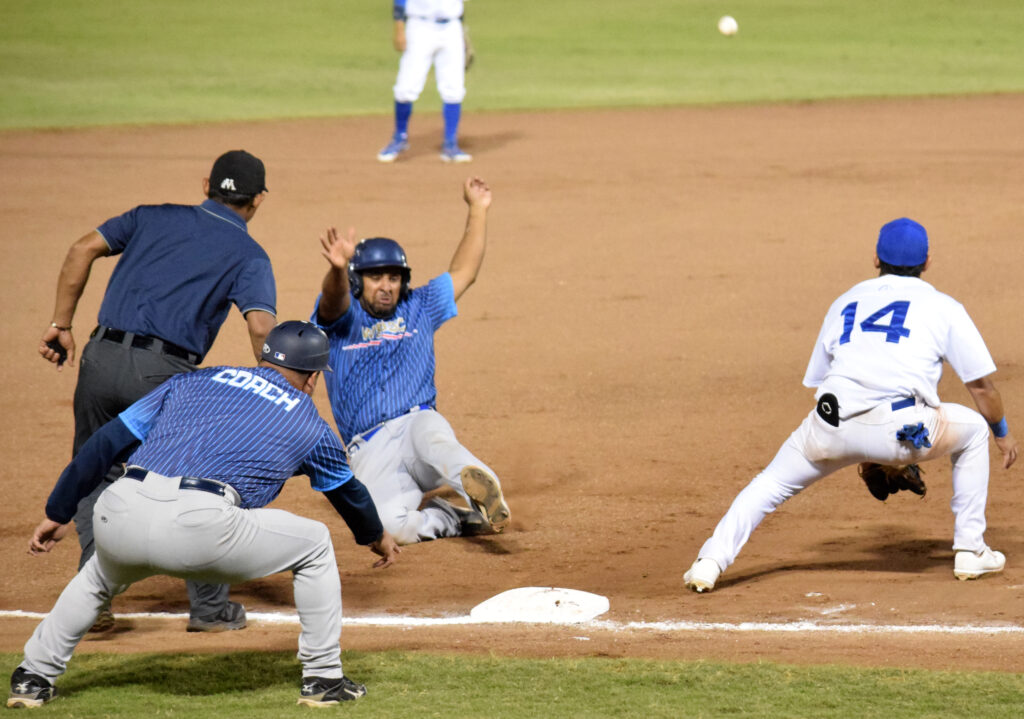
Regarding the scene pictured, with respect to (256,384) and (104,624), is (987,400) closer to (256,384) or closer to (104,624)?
(256,384)

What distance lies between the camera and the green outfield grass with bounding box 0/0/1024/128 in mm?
21016

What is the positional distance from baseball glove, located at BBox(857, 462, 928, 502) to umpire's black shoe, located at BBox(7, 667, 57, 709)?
343 centimetres

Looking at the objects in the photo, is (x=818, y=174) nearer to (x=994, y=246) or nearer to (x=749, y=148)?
(x=749, y=148)

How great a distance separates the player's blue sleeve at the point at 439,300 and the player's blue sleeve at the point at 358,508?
234 cm

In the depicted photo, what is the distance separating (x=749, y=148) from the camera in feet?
55.8

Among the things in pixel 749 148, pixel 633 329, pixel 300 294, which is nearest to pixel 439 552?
pixel 633 329

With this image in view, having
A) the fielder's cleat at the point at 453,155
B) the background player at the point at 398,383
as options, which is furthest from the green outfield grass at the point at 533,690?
the fielder's cleat at the point at 453,155

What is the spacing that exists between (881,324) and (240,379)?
2.60 m

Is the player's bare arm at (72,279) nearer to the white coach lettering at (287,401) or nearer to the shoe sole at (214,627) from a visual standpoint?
the shoe sole at (214,627)

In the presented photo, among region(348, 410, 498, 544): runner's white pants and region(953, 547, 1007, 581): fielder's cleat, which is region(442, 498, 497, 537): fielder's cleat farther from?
region(953, 547, 1007, 581): fielder's cleat

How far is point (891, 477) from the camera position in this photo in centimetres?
634

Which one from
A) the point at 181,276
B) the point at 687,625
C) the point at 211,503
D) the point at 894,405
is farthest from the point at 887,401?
the point at 181,276

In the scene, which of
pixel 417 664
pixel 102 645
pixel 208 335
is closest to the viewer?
pixel 417 664

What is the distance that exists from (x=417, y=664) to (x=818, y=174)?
11300 millimetres
